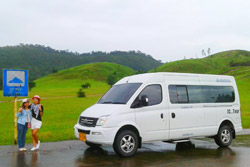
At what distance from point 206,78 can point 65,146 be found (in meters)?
5.79

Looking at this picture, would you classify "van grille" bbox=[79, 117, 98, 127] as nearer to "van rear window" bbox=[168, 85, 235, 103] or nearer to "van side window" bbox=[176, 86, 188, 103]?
"van rear window" bbox=[168, 85, 235, 103]

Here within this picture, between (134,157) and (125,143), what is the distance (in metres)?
0.53

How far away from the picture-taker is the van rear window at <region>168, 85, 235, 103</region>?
1016 cm

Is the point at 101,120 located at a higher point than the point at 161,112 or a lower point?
lower

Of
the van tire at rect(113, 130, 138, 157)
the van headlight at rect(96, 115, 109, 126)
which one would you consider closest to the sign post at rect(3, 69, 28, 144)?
the van headlight at rect(96, 115, 109, 126)

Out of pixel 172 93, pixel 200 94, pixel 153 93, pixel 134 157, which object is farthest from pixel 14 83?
pixel 200 94

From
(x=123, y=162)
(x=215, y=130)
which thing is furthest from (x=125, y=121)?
(x=215, y=130)

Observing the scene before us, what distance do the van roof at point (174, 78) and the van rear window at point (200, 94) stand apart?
23 centimetres

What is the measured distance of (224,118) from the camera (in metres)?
11.2

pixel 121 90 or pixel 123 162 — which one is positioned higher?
pixel 121 90

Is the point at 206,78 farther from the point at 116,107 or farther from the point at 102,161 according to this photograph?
the point at 102,161

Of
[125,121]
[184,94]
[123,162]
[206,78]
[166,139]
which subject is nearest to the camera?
[123,162]

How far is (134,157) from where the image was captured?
353 inches

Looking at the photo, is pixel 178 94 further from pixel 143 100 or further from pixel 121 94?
pixel 121 94
